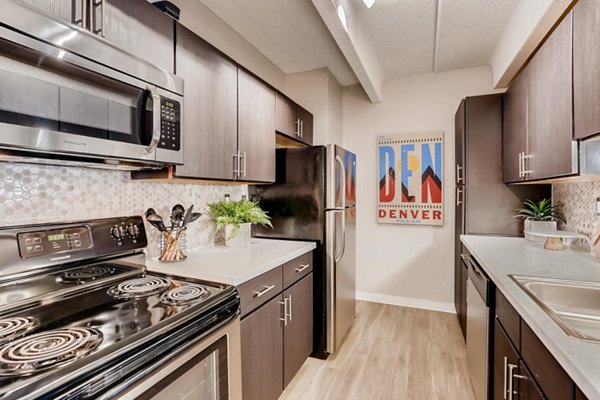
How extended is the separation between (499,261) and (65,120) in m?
2.10

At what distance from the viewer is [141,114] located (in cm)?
124

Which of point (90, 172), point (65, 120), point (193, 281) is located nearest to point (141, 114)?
point (65, 120)

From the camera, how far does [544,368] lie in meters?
0.88

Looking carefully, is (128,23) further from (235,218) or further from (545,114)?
(545,114)

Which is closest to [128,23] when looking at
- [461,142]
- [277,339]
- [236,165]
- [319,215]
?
[236,165]

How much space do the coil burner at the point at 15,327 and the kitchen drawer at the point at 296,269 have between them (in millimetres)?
1200

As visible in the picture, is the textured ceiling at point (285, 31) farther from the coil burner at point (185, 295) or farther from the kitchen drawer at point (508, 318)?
the kitchen drawer at point (508, 318)

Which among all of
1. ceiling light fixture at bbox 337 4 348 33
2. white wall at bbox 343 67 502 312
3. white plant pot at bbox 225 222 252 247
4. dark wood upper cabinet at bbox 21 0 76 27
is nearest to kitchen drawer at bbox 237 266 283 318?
white plant pot at bbox 225 222 252 247

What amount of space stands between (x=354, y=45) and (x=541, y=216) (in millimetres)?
1947

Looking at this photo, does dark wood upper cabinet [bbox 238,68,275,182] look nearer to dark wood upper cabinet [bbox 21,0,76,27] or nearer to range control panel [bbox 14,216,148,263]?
range control panel [bbox 14,216,148,263]

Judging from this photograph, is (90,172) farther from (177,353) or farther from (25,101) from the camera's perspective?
(177,353)

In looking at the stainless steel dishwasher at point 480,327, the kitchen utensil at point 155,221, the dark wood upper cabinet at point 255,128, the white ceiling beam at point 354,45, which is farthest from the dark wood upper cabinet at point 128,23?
the stainless steel dishwasher at point 480,327

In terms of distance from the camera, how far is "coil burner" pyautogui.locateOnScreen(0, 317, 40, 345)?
822 millimetres

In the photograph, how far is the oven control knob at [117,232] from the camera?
1.42 meters
